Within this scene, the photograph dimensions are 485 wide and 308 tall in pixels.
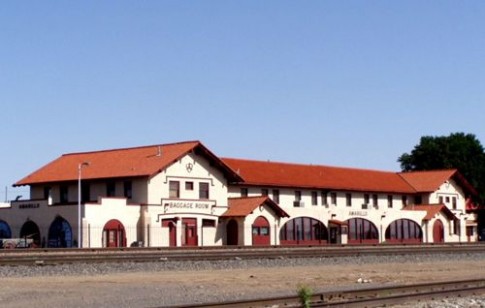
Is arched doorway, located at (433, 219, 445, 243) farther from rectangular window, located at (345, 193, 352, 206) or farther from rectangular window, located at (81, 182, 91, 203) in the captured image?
rectangular window, located at (81, 182, 91, 203)

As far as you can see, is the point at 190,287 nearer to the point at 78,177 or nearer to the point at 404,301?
the point at 404,301

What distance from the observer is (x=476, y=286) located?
2691 cm

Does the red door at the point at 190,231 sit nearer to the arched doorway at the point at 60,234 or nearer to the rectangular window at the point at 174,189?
the rectangular window at the point at 174,189

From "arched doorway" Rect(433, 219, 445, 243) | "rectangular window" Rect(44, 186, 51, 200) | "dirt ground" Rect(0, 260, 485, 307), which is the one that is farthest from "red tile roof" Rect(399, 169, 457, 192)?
"dirt ground" Rect(0, 260, 485, 307)

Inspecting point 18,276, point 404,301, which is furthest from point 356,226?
point 404,301

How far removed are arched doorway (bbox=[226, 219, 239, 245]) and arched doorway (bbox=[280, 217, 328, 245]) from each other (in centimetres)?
457

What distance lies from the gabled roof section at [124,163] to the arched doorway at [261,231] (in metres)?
3.88

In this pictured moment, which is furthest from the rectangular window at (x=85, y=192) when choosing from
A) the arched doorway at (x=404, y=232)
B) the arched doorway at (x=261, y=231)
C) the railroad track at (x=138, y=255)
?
A: the arched doorway at (x=404, y=232)

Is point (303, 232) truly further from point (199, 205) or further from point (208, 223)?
point (199, 205)

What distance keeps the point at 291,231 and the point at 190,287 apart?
152 ft

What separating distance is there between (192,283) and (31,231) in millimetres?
39337

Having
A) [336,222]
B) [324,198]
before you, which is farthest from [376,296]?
[324,198]

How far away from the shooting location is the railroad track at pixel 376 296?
20.3 m

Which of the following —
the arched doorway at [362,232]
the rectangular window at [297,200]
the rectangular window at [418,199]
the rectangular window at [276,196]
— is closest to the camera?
the rectangular window at [276,196]
